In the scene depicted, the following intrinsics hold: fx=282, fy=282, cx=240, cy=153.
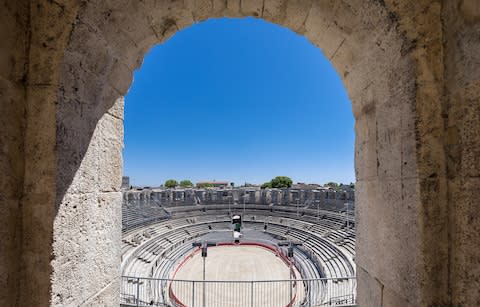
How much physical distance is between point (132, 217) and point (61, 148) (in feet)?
65.9

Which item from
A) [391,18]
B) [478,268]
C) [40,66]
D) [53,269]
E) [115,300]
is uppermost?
[391,18]

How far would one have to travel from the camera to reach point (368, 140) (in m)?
1.97

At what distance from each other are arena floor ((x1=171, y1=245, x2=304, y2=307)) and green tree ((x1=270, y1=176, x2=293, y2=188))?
27477mm

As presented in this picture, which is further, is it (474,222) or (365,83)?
(365,83)

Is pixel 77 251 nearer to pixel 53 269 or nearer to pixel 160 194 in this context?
pixel 53 269

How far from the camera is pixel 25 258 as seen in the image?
153 cm

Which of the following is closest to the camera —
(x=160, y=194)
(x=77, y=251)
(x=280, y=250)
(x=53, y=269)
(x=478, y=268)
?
(x=478, y=268)

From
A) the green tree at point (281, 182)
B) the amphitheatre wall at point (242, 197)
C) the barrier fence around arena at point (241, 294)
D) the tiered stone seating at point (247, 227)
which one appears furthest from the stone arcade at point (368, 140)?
the green tree at point (281, 182)

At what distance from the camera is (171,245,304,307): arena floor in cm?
993

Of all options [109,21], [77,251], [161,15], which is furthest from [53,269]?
[161,15]

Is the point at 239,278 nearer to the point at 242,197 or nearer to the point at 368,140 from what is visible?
the point at 368,140

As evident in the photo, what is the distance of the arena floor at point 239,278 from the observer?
993cm

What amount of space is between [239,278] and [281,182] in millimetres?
34513

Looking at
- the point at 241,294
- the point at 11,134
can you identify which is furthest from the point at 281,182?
the point at 11,134
